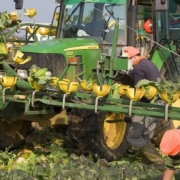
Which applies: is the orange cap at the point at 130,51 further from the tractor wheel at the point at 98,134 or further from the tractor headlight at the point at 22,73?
the tractor headlight at the point at 22,73

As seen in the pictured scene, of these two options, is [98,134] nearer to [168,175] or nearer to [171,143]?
[168,175]

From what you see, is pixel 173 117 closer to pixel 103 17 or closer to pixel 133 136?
pixel 133 136

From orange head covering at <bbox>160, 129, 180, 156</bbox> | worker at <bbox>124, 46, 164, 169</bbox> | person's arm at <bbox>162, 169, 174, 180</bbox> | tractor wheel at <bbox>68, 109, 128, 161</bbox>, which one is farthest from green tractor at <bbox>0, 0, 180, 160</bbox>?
orange head covering at <bbox>160, 129, 180, 156</bbox>

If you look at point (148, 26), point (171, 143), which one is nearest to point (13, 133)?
point (148, 26)

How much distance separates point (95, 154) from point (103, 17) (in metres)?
1.87

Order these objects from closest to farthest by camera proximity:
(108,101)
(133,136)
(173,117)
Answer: (173,117)
(108,101)
(133,136)

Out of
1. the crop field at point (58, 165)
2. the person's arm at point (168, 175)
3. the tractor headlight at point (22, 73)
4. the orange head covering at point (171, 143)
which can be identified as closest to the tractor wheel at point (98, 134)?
the crop field at point (58, 165)

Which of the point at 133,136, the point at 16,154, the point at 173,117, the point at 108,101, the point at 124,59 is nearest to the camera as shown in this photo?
the point at 173,117

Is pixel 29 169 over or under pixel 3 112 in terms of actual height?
under

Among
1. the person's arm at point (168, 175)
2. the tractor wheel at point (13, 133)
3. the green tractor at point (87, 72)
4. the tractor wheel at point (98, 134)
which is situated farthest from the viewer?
the tractor wheel at point (13, 133)

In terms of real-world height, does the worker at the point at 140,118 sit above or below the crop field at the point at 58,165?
above

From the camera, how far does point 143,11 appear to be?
8.52m

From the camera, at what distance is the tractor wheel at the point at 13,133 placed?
817 cm

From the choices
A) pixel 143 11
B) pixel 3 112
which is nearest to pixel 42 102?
pixel 3 112
